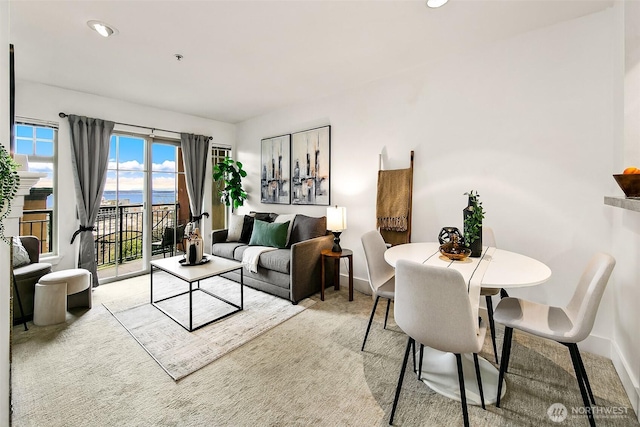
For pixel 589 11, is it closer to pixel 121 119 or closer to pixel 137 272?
pixel 121 119

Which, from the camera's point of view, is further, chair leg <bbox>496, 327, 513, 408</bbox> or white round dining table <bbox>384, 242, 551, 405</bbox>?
chair leg <bbox>496, 327, 513, 408</bbox>

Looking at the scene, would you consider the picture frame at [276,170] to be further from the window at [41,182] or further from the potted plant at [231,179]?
the window at [41,182]

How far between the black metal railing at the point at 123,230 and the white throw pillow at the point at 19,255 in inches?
38.0

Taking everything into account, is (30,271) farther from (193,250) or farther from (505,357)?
(505,357)

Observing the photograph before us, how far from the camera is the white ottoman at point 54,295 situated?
2.56 meters

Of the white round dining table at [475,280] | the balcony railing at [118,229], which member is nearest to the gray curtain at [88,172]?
the balcony railing at [118,229]

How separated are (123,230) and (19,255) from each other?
4.55 ft

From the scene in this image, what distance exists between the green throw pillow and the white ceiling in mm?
1793

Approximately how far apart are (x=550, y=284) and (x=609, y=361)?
2.01 feet

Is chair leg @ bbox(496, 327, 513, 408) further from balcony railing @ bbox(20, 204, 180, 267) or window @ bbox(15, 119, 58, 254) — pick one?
window @ bbox(15, 119, 58, 254)

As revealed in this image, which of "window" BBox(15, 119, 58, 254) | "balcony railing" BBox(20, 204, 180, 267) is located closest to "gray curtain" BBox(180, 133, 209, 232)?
"balcony railing" BBox(20, 204, 180, 267)

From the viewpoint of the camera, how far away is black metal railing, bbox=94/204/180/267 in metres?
3.95

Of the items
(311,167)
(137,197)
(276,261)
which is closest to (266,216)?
(311,167)

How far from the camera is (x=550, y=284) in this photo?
2350 millimetres
